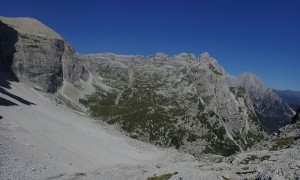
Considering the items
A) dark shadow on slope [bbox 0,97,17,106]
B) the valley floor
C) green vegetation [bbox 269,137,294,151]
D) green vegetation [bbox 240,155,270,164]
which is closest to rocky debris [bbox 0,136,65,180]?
the valley floor

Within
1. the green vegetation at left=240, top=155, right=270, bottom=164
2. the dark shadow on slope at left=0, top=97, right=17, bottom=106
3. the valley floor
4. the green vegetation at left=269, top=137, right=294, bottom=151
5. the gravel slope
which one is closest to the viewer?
the valley floor

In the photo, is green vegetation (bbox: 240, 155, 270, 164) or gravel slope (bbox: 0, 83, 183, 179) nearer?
green vegetation (bbox: 240, 155, 270, 164)

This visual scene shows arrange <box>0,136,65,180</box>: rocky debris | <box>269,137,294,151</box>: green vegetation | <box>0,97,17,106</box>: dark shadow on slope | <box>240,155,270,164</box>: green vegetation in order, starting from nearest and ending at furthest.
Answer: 1. <box>0,136,65,180</box>: rocky debris
2. <box>240,155,270,164</box>: green vegetation
3. <box>269,137,294,151</box>: green vegetation
4. <box>0,97,17,106</box>: dark shadow on slope

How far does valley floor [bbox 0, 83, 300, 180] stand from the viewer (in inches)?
2335

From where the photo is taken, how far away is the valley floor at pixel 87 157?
5931 cm

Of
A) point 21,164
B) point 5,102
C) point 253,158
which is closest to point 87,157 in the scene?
point 21,164

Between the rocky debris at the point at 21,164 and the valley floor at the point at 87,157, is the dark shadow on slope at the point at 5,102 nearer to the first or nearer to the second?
the valley floor at the point at 87,157

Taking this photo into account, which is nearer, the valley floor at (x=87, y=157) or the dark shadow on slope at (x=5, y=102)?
the valley floor at (x=87, y=157)

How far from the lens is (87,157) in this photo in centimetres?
9800

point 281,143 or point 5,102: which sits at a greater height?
point 5,102

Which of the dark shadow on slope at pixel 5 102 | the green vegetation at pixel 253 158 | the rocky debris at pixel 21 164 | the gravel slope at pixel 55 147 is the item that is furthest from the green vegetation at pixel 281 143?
the dark shadow on slope at pixel 5 102

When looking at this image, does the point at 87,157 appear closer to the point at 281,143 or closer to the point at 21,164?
the point at 21,164

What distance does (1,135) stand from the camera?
83375 millimetres

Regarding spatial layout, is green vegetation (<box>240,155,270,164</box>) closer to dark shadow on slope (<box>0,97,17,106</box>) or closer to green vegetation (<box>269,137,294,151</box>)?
green vegetation (<box>269,137,294,151</box>)
